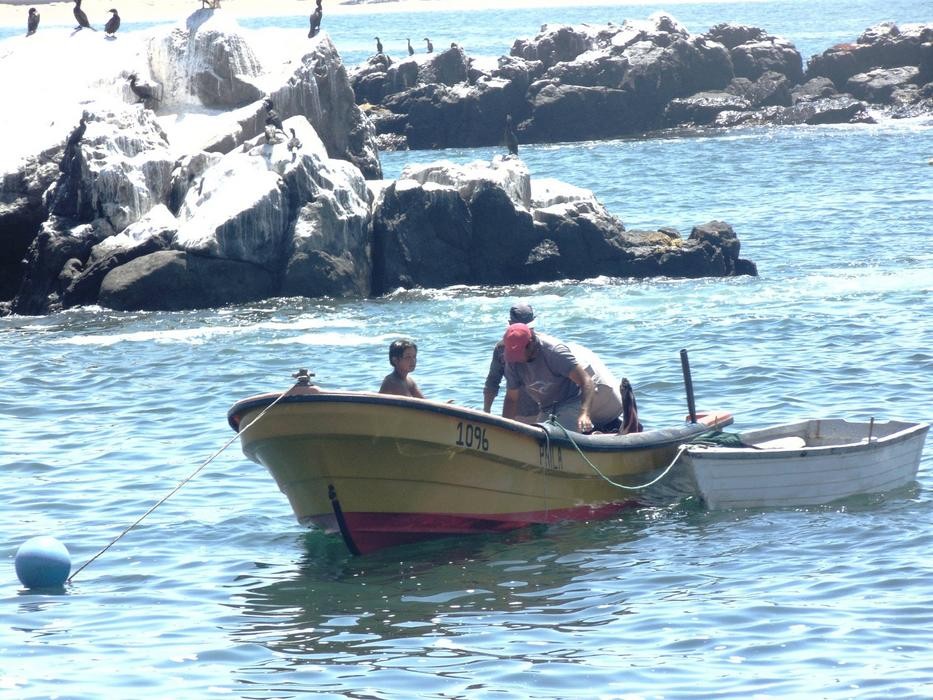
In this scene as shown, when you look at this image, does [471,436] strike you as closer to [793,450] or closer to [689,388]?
[793,450]

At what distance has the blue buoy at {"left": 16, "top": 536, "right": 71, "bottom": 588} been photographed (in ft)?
33.9

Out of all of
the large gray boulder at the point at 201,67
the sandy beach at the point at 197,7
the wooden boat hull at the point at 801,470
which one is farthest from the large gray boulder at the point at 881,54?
the sandy beach at the point at 197,7

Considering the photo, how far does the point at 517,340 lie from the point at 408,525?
1619mm

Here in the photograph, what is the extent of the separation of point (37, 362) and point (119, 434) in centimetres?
425

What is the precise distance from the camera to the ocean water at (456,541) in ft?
28.5

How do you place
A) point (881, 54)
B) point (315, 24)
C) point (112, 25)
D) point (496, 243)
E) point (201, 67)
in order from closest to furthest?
point (496, 243) → point (201, 67) → point (112, 25) → point (315, 24) → point (881, 54)

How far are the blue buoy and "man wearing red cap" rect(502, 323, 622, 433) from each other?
350 cm

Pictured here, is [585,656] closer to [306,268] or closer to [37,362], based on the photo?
[37,362]

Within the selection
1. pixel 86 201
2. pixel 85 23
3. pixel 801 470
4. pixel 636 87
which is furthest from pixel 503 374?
pixel 636 87

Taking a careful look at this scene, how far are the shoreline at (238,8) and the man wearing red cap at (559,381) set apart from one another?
330 feet

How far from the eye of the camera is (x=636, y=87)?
49125mm

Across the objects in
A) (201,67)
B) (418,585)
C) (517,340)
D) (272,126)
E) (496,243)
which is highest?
(201,67)

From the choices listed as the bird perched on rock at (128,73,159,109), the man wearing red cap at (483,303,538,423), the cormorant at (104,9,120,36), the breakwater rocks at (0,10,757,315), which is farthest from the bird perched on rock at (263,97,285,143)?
the man wearing red cap at (483,303,538,423)

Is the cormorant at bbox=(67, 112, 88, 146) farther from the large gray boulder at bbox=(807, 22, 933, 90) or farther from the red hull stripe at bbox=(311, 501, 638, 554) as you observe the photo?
→ the large gray boulder at bbox=(807, 22, 933, 90)
